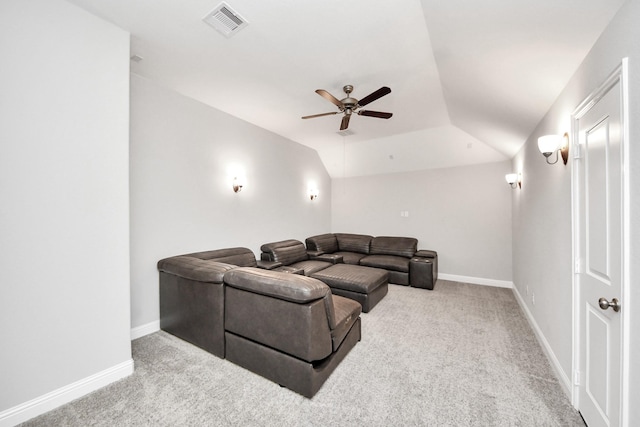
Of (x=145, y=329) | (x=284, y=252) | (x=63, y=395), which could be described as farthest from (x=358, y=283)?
(x=63, y=395)

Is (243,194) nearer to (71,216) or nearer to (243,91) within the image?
(243,91)

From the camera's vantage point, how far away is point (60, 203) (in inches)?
72.8

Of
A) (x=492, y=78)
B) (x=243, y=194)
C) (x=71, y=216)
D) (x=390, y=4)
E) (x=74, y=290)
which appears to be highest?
(x=390, y=4)

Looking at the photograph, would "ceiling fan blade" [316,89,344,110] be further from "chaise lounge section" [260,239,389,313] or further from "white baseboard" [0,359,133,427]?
"white baseboard" [0,359,133,427]

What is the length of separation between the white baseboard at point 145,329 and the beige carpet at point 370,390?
0.10 meters

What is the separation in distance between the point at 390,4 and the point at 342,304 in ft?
8.75

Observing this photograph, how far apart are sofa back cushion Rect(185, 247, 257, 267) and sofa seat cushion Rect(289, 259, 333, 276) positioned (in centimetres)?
83

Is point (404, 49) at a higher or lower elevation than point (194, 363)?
higher

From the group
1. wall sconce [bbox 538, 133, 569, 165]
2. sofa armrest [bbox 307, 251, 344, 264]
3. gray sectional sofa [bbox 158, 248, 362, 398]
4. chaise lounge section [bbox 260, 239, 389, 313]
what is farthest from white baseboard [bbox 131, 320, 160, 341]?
wall sconce [bbox 538, 133, 569, 165]

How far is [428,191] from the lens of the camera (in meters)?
A: 5.63

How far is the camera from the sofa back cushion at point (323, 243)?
560 centimetres

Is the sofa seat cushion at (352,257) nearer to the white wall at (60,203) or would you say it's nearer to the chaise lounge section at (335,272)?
the chaise lounge section at (335,272)

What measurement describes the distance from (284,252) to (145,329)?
2277mm

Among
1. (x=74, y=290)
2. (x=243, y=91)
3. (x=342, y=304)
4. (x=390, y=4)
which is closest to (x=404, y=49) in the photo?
(x=390, y=4)
